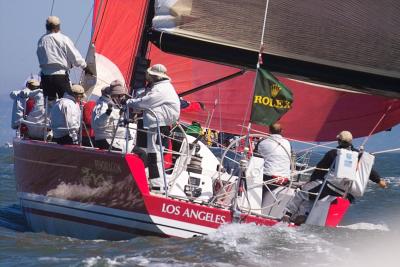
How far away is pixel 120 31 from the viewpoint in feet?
40.3

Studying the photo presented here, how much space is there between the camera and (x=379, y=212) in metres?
13.2

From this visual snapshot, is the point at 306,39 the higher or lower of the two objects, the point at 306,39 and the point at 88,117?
the higher

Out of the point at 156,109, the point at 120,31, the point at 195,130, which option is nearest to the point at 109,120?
the point at 156,109

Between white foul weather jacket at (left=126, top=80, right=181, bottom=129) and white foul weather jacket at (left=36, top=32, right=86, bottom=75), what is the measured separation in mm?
1289

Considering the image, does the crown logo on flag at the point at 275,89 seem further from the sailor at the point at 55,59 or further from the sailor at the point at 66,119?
the sailor at the point at 55,59

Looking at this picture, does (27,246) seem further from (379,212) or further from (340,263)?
(379,212)

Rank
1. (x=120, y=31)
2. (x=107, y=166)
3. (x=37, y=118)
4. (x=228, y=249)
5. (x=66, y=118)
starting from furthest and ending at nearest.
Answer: (x=120, y=31) → (x=37, y=118) → (x=66, y=118) → (x=107, y=166) → (x=228, y=249)

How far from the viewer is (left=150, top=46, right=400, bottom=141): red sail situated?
35.5 ft

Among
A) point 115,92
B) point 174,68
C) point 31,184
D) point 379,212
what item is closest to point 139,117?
point 115,92

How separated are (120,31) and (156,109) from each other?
444 cm

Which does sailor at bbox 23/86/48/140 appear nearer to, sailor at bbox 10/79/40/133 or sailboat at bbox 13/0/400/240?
sailboat at bbox 13/0/400/240

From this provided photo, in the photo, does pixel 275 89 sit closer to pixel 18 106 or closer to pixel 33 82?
pixel 33 82

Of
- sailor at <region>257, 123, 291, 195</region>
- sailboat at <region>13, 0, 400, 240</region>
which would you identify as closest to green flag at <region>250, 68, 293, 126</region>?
sailboat at <region>13, 0, 400, 240</region>

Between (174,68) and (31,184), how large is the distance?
3830 mm
